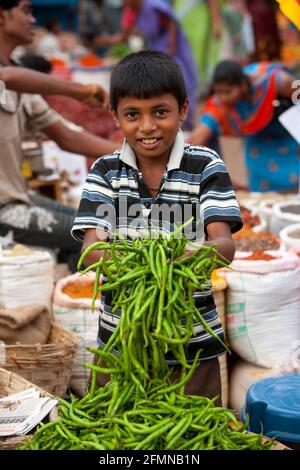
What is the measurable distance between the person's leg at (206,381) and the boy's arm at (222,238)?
0.40m

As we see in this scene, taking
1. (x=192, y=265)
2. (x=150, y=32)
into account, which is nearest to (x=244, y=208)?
(x=192, y=265)

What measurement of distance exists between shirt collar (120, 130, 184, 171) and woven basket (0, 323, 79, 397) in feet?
4.32

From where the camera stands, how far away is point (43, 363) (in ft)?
12.2

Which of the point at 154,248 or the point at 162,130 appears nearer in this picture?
the point at 154,248

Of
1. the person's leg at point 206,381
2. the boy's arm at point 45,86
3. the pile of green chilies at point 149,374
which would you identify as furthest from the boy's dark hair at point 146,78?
the boy's arm at point 45,86

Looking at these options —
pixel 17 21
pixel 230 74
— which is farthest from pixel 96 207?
pixel 230 74

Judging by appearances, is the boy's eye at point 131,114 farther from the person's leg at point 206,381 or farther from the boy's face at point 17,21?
the boy's face at point 17,21

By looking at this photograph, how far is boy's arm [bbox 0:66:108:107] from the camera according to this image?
4320mm

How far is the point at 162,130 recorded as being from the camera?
8.50ft

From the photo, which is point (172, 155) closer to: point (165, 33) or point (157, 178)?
point (157, 178)

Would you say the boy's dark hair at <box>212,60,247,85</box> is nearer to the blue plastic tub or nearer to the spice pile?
the spice pile

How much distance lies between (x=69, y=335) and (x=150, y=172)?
1.39m

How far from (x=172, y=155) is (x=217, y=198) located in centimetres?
21

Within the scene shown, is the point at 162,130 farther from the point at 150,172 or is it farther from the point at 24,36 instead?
the point at 24,36
